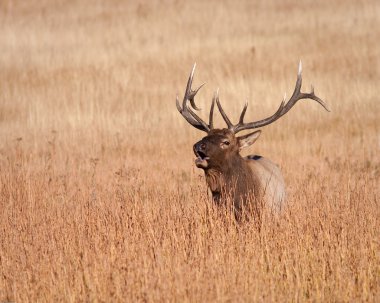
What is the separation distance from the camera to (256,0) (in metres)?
26.4

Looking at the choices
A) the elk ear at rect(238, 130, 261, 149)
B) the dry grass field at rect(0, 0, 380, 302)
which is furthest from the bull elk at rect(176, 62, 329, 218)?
the dry grass field at rect(0, 0, 380, 302)

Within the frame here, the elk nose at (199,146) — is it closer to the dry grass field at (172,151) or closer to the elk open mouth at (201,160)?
the elk open mouth at (201,160)

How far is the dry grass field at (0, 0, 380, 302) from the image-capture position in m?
7.20

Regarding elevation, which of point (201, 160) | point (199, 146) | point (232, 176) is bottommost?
point (232, 176)

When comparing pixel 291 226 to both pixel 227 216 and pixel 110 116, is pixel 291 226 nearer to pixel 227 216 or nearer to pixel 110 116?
pixel 227 216

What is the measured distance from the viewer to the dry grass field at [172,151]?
7199 mm

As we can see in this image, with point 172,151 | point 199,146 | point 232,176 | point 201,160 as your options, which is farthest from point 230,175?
point 172,151

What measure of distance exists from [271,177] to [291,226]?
6.49ft

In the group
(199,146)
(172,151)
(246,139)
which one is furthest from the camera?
(172,151)

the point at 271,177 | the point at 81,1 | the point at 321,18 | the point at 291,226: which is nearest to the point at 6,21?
the point at 81,1

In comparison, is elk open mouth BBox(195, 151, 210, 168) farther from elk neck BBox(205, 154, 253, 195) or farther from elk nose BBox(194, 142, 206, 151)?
elk neck BBox(205, 154, 253, 195)

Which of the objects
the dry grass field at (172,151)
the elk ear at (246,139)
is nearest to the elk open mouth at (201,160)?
the dry grass field at (172,151)

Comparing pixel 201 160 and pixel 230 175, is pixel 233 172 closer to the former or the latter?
pixel 230 175

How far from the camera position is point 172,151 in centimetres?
1505
